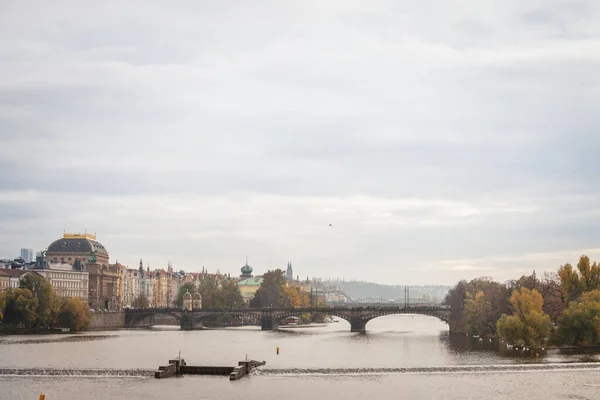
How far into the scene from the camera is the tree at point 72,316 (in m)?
174

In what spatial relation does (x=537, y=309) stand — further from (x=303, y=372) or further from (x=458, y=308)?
(x=458, y=308)

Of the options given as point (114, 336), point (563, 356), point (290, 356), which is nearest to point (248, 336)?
point (114, 336)

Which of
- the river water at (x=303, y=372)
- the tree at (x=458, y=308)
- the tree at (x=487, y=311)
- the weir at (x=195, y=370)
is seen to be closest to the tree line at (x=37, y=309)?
the river water at (x=303, y=372)

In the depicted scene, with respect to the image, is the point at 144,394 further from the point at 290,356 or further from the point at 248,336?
the point at 248,336

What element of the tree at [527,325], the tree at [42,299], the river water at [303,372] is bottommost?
the river water at [303,372]

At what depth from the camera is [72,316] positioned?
17425 centimetres

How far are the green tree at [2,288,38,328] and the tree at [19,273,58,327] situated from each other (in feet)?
8.24

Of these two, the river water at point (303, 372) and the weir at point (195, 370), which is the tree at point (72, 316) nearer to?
the river water at point (303, 372)

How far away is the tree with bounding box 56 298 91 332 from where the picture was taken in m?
174

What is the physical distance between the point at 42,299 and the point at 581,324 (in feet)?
333

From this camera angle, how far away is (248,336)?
175 meters

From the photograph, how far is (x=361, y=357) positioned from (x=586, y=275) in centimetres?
4810

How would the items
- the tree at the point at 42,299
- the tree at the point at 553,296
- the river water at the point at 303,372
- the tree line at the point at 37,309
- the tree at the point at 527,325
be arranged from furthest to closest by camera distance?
the tree at the point at 42,299, the tree line at the point at 37,309, the tree at the point at 553,296, the tree at the point at 527,325, the river water at the point at 303,372

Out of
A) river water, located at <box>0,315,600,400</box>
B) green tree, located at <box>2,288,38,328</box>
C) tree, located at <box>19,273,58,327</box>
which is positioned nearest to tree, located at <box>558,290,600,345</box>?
river water, located at <box>0,315,600,400</box>
